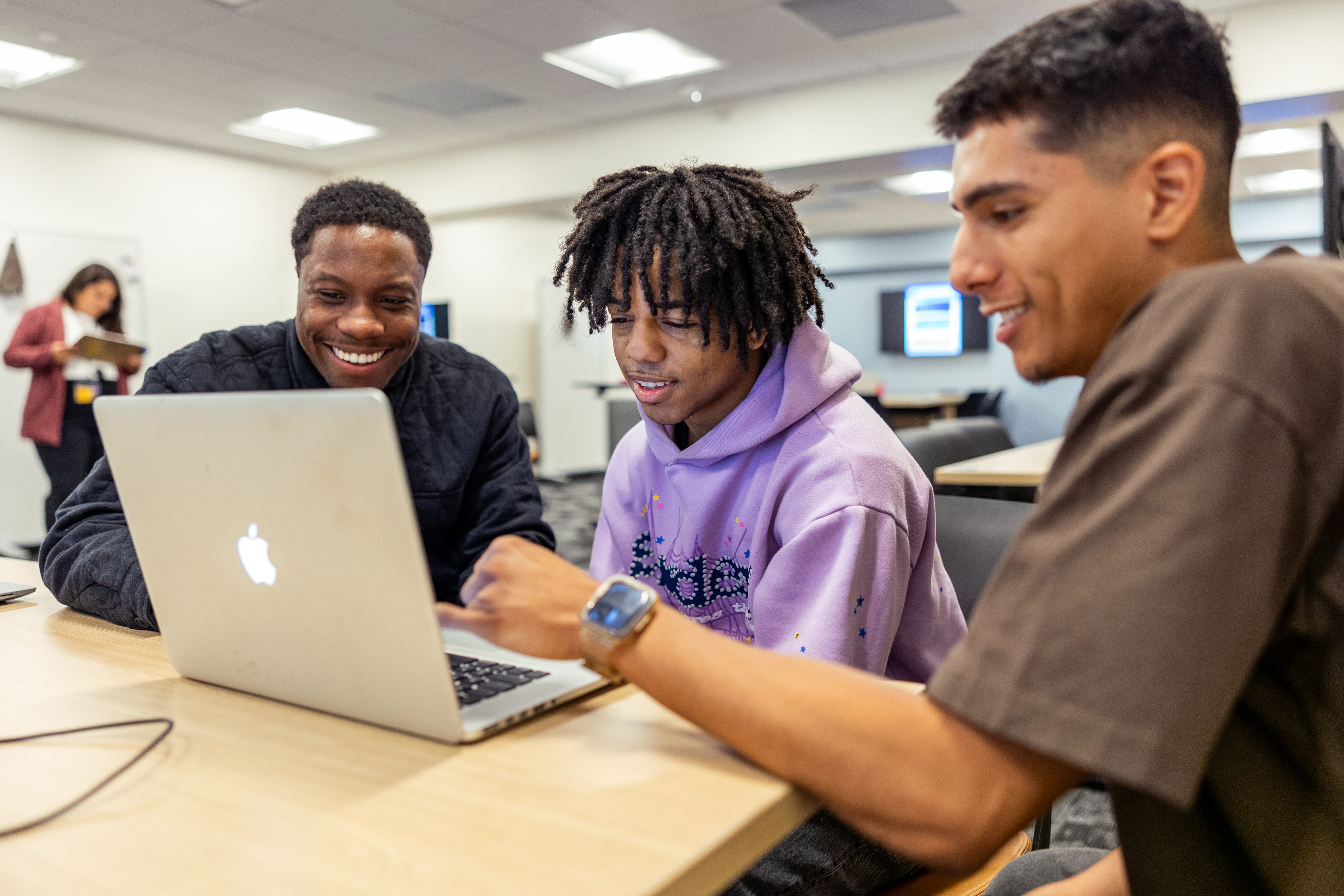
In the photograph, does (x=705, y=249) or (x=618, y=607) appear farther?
(x=705, y=249)

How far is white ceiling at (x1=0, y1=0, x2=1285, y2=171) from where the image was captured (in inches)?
165

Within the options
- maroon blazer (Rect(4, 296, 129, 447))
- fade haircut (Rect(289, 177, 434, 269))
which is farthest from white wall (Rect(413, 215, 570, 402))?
fade haircut (Rect(289, 177, 434, 269))

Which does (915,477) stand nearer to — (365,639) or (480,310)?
(365,639)

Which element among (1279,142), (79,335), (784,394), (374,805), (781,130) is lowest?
(374,805)

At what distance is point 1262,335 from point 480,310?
8.14 metres

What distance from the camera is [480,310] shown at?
836 cm

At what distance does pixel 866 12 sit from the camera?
423 cm

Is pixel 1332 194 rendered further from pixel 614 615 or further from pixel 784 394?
pixel 614 615

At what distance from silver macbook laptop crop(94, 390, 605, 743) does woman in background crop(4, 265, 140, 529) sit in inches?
161

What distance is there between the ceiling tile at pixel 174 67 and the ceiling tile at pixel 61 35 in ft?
0.28

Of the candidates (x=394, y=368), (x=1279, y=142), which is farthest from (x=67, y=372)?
(x=1279, y=142)

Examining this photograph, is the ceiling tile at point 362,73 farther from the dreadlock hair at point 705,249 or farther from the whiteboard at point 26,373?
the dreadlock hair at point 705,249

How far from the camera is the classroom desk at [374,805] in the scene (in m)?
0.55

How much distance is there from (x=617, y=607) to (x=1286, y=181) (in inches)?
374
